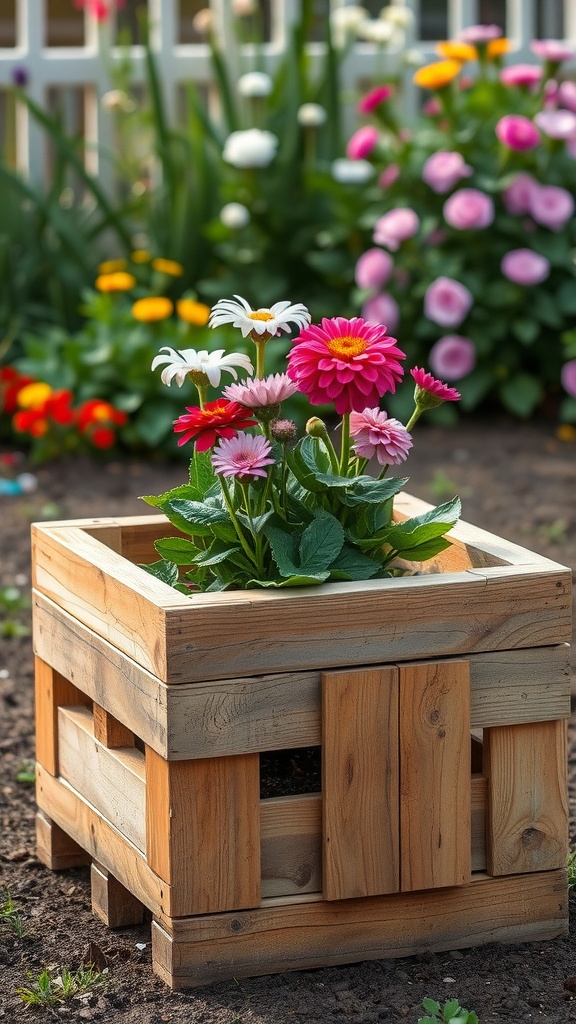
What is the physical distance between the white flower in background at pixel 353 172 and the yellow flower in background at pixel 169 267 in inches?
28.4

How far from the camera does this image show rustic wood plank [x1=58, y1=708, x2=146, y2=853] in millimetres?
1959

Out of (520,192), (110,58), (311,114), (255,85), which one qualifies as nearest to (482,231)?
(520,192)

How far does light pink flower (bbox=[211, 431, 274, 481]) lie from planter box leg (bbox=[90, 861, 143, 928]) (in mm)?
690

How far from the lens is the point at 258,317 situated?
191 centimetres

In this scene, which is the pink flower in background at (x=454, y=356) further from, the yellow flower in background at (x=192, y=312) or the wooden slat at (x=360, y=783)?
the wooden slat at (x=360, y=783)

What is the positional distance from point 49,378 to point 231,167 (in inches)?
48.1

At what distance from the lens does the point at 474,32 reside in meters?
5.31

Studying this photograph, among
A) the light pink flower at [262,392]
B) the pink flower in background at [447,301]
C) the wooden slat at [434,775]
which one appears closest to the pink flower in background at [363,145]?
the pink flower in background at [447,301]

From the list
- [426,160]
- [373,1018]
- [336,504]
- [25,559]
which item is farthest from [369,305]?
[373,1018]

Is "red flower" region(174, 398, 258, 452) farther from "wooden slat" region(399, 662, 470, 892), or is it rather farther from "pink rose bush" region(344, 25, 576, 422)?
"pink rose bush" region(344, 25, 576, 422)

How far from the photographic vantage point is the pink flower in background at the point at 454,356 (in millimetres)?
5238

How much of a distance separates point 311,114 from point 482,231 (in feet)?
2.97

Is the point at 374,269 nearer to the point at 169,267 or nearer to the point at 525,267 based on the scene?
the point at 525,267

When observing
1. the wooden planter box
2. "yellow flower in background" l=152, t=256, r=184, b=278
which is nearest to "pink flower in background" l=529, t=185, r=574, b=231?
"yellow flower in background" l=152, t=256, r=184, b=278
